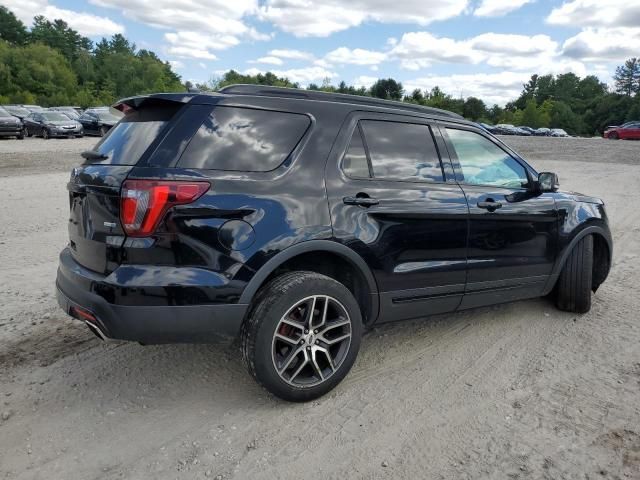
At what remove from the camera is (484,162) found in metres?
4.05

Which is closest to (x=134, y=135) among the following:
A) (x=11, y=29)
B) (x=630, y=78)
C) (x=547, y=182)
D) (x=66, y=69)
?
(x=547, y=182)

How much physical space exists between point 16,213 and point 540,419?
327 inches

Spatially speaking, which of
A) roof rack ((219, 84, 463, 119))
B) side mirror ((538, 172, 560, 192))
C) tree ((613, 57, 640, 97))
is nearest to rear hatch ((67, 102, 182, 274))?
roof rack ((219, 84, 463, 119))

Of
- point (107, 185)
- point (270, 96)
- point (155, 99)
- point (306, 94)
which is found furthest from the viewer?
point (306, 94)

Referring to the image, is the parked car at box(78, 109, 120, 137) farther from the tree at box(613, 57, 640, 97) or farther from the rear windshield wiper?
the tree at box(613, 57, 640, 97)

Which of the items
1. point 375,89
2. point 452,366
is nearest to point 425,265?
point 452,366

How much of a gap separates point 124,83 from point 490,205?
100172 mm

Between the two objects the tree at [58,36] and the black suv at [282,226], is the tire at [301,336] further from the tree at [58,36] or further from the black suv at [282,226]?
the tree at [58,36]

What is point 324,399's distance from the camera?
10.5ft

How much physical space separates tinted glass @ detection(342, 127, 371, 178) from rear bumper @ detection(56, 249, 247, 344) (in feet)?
3.64

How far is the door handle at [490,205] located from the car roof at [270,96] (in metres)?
0.76

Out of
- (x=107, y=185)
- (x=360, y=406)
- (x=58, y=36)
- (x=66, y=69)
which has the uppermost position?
(x=58, y=36)

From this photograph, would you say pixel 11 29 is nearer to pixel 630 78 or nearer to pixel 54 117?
pixel 54 117

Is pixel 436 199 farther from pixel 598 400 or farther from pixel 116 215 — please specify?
pixel 116 215
